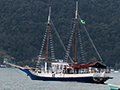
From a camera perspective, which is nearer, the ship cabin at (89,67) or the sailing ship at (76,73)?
the sailing ship at (76,73)

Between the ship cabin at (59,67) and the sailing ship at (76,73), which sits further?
the ship cabin at (59,67)

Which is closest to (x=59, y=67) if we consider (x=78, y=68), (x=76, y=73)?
(x=78, y=68)

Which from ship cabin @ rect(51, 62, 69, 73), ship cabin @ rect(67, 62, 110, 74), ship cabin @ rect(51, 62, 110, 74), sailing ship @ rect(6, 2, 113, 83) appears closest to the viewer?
sailing ship @ rect(6, 2, 113, 83)

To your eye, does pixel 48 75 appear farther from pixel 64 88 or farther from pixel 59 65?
pixel 64 88

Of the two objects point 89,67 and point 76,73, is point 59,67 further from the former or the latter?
point 89,67

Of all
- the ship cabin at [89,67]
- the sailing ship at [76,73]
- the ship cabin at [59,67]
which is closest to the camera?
the sailing ship at [76,73]

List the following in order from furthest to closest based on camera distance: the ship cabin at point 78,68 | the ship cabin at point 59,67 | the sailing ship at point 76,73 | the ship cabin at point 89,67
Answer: the ship cabin at point 59,67 → the ship cabin at point 78,68 → the ship cabin at point 89,67 → the sailing ship at point 76,73

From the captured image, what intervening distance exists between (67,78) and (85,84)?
7.14 meters

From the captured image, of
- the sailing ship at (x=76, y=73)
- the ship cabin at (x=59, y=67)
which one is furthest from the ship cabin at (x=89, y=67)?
the ship cabin at (x=59, y=67)

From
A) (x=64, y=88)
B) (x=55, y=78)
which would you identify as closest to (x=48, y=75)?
(x=55, y=78)

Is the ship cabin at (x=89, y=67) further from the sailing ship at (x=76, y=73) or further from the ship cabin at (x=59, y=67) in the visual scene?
the ship cabin at (x=59, y=67)

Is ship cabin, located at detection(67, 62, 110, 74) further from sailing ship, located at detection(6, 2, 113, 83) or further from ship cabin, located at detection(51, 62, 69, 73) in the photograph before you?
ship cabin, located at detection(51, 62, 69, 73)

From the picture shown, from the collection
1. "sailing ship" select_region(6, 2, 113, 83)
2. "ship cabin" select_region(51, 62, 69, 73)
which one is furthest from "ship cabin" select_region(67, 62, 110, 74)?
"ship cabin" select_region(51, 62, 69, 73)

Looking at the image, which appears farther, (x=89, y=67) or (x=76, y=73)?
(x=76, y=73)
